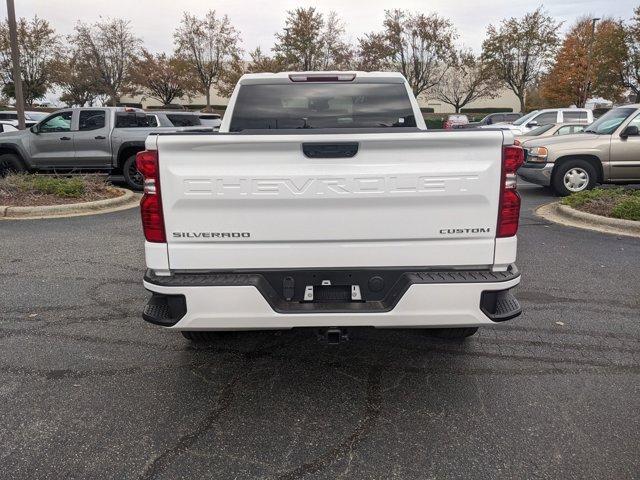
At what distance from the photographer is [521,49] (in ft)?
127

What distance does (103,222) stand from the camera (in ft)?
27.6

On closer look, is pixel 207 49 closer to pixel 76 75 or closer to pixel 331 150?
pixel 76 75

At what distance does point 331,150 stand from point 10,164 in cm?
1182

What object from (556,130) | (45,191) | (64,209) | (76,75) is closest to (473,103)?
(76,75)

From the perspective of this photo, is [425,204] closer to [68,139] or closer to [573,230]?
[573,230]

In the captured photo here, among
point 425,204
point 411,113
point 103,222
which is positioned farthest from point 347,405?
point 103,222

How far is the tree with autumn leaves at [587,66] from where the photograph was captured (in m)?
34.5

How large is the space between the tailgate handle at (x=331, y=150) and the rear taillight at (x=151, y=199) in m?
0.80

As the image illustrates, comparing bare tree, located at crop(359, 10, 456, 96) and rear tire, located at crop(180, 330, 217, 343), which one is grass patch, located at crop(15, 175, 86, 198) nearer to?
rear tire, located at crop(180, 330, 217, 343)

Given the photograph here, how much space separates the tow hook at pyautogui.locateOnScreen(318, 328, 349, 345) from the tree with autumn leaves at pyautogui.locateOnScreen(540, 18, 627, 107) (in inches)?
1449

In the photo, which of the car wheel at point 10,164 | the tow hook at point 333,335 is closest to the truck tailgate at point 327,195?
the tow hook at point 333,335

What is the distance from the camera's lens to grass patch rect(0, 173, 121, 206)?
366 inches

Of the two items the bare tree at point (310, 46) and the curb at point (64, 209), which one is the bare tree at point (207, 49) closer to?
the bare tree at point (310, 46)

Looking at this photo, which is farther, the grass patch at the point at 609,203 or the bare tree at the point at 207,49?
the bare tree at the point at 207,49
